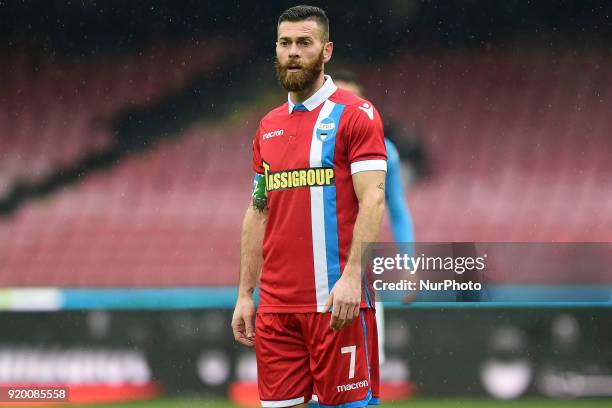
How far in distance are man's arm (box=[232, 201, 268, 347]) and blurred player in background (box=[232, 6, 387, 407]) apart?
3.2 inches

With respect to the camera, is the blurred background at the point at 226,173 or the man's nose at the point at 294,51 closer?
the man's nose at the point at 294,51

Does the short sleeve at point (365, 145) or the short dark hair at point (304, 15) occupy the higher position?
the short dark hair at point (304, 15)

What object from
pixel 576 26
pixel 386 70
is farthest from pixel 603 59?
pixel 386 70

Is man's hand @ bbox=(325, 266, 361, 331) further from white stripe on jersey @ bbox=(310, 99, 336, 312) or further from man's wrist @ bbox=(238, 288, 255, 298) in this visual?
man's wrist @ bbox=(238, 288, 255, 298)

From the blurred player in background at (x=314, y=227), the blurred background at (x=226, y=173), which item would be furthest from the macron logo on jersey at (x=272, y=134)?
the blurred background at (x=226, y=173)

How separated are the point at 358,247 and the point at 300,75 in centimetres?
57

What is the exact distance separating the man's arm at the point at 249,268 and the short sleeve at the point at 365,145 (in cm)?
40

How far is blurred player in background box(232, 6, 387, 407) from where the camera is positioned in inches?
127

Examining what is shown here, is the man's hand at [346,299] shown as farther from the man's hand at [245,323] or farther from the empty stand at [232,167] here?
the empty stand at [232,167]

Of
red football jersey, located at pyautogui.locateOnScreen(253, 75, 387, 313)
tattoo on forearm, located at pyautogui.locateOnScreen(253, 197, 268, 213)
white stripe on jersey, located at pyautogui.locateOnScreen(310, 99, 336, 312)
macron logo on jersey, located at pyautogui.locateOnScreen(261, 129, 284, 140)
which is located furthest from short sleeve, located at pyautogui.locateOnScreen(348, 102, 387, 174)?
tattoo on forearm, located at pyautogui.locateOnScreen(253, 197, 268, 213)

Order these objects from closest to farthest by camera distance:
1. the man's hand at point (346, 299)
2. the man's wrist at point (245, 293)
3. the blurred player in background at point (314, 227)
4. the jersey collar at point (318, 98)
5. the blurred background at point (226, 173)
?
the man's hand at point (346, 299) → the blurred player in background at point (314, 227) → the jersey collar at point (318, 98) → the man's wrist at point (245, 293) → the blurred background at point (226, 173)

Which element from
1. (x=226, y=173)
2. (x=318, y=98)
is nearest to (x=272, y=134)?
(x=318, y=98)

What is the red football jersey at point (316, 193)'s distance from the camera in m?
3.24

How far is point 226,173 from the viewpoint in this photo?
22.3 feet
